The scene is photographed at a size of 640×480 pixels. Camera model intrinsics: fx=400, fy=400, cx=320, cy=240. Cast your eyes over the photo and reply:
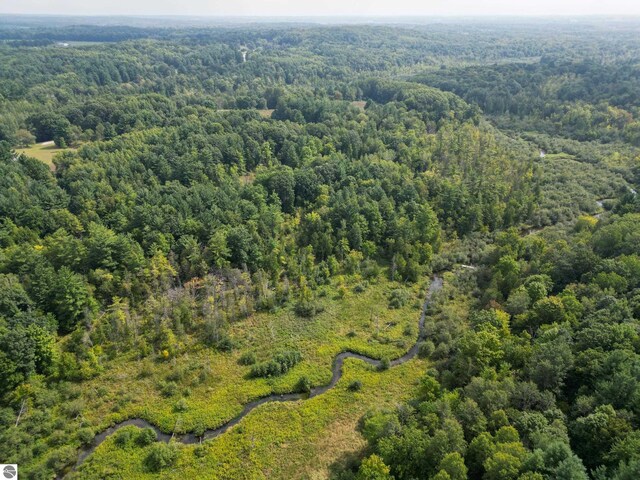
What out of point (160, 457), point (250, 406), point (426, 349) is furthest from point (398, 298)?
point (160, 457)

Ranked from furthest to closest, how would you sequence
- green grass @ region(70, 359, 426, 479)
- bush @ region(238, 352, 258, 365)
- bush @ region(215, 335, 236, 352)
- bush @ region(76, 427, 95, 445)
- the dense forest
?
bush @ region(215, 335, 236, 352) < bush @ region(238, 352, 258, 365) < bush @ region(76, 427, 95, 445) < green grass @ region(70, 359, 426, 479) < the dense forest

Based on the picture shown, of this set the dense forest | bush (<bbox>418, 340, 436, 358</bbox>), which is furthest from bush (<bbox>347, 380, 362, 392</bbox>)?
bush (<bbox>418, 340, 436, 358</bbox>)

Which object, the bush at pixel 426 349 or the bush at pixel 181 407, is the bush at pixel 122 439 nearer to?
the bush at pixel 181 407

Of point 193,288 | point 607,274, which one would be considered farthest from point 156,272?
point 607,274

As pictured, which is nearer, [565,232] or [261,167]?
[565,232]

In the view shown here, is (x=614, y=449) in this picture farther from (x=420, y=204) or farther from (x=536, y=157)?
(x=536, y=157)

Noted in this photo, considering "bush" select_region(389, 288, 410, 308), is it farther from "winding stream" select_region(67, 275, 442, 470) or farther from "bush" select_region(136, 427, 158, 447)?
"bush" select_region(136, 427, 158, 447)
